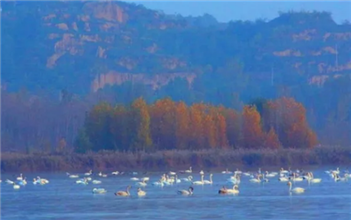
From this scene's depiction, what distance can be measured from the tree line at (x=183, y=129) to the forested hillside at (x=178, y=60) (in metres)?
25.5

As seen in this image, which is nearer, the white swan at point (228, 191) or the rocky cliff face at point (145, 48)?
the white swan at point (228, 191)

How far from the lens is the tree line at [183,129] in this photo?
7306cm

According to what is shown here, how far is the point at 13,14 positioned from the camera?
189375 millimetres

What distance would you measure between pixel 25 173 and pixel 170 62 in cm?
10056

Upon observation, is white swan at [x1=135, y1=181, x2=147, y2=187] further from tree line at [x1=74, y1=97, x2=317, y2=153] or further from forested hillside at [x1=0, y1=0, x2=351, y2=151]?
forested hillside at [x1=0, y1=0, x2=351, y2=151]

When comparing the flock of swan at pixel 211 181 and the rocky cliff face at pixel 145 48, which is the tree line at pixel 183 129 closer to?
the flock of swan at pixel 211 181

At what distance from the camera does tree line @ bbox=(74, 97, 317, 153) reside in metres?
73.1

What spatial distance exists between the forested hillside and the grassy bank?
3444 cm

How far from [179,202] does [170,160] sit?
27411 mm

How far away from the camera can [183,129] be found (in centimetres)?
7431

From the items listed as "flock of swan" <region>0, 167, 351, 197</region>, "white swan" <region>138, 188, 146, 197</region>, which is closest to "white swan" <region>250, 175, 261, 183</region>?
"flock of swan" <region>0, 167, 351, 197</region>

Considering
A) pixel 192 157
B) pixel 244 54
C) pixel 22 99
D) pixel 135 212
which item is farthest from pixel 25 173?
pixel 244 54

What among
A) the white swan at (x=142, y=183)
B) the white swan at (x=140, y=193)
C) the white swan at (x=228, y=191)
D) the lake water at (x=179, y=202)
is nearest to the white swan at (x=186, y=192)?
the lake water at (x=179, y=202)

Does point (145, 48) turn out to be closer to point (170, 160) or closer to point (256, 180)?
point (170, 160)
